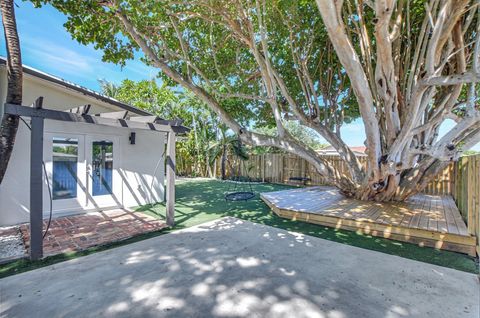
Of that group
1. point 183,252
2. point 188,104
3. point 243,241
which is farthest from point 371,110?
point 188,104

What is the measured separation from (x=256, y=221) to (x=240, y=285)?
280 cm

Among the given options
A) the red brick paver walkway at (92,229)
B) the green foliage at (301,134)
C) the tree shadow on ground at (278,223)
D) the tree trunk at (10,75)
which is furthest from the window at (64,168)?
the green foliage at (301,134)

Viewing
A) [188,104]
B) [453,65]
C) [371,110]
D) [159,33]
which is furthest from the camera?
[188,104]

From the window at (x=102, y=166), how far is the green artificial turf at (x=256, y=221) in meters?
1.17

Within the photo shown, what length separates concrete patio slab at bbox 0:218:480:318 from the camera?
222 cm

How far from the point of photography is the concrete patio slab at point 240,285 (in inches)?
87.4

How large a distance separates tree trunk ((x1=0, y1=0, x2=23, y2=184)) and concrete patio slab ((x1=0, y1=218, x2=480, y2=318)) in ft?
6.64

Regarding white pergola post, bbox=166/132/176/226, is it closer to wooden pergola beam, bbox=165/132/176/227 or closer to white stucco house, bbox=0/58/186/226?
wooden pergola beam, bbox=165/132/176/227

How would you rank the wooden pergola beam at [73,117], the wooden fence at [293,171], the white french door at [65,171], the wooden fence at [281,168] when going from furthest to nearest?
the wooden fence at [281,168] < the wooden fence at [293,171] < the white french door at [65,171] < the wooden pergola beam at [73,117]

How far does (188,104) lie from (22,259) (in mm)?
13762

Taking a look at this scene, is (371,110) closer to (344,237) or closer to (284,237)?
(344,237)

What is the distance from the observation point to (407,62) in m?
5.89

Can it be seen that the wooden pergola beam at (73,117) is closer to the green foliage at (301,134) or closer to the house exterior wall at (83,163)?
the house exterior wall at (83,163)

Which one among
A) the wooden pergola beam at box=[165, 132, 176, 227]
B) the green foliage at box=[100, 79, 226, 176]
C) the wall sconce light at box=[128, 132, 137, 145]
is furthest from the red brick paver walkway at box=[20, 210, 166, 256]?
the green foliage at box=[100, 79, 226, 176]
